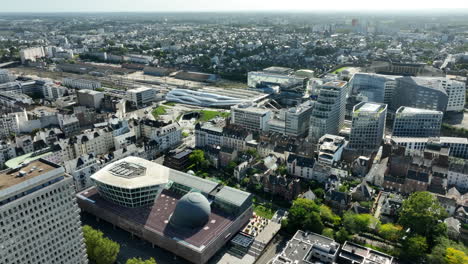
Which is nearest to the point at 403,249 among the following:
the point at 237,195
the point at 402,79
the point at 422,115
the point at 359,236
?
the point at 359,236

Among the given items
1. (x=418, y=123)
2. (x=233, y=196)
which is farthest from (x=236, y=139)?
(x=418, y=123)

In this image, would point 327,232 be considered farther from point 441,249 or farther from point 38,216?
point 38,216

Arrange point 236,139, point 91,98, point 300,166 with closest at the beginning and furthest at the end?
1. point 300,166
2. point 236,139
3. point 91,98

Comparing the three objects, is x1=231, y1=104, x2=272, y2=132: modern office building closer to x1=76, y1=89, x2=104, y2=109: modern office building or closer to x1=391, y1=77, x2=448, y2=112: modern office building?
x1=391, y1=77, x2=448, y2=112: modern office building

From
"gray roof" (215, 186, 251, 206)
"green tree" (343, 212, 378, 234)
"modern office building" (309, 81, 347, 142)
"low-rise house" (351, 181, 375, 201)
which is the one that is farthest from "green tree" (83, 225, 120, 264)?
"modern office building" (309, 81, 347, 142)

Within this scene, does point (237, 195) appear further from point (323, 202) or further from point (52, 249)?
point (52, 249)

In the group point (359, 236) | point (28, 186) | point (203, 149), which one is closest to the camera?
point (28, 186)
